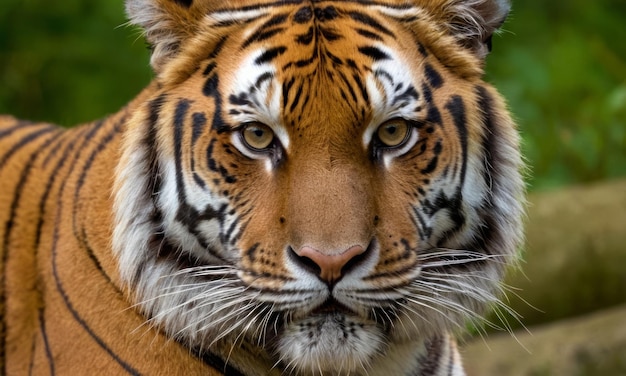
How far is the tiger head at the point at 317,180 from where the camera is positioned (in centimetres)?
172

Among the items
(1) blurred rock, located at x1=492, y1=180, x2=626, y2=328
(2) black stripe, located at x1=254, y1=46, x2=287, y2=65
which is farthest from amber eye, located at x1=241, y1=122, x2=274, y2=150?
(1) blurred rock, located at x1=492, y1=180, x2=626, y2=328

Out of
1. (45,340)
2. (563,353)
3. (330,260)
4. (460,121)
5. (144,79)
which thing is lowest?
(563,353)

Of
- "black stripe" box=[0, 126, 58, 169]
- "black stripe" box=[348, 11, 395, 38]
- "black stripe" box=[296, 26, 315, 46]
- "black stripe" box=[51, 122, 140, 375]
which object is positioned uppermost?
"black stripe" box=[348, 11, 395, 38]

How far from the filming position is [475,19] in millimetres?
1990

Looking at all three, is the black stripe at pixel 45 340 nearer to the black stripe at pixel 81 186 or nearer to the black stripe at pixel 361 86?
the black stripe at pixel 81 186

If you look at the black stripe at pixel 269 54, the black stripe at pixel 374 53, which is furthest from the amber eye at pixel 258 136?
the black stripe at pixel 374 53

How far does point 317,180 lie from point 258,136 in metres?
0.16

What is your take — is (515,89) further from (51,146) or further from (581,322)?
(51,146)

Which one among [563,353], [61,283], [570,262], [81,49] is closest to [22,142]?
[61,283]

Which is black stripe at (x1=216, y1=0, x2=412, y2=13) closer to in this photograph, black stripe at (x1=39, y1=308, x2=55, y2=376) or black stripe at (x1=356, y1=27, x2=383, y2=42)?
black stripe at (x1=356, y1=27, x2=383, y2=42)

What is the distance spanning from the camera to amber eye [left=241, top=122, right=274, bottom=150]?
1.78 meters

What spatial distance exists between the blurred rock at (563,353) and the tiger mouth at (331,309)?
5.74 ft

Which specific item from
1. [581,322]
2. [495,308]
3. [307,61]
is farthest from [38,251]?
[581,322]

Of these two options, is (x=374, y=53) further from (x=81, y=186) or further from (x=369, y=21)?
(x=81, y=186)
